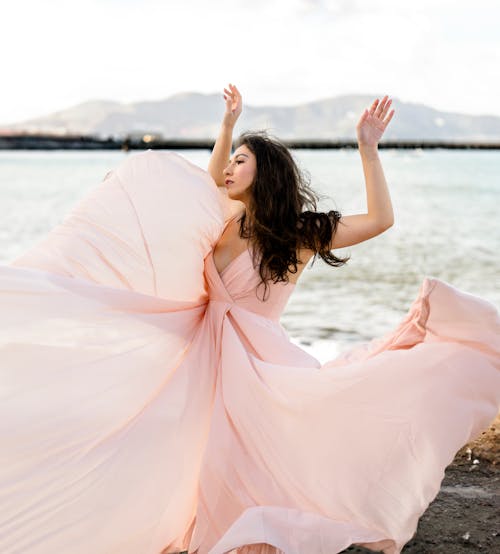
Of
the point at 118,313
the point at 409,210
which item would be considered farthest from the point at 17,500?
the point at 409,210

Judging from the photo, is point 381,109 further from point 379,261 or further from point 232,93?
point 379,261

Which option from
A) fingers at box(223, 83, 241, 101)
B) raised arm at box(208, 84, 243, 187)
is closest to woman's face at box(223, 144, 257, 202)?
raised arm at box(208, 84, 243, 187)

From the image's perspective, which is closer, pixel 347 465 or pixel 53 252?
pixel 347 465

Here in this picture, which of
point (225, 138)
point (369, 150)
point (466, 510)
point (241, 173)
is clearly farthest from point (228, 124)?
point (466, 510)

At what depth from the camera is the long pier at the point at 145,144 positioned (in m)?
95.6

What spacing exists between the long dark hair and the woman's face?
0.7 inches

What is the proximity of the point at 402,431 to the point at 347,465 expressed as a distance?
205 mm

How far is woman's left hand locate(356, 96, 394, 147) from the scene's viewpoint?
277 cm

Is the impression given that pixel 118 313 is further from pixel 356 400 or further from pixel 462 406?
pixel 462 406

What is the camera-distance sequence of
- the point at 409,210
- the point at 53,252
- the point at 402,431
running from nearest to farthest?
the point at 402,431
the point at 53,252
the point at 409,210

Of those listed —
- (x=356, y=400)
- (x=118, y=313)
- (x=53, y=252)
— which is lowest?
(x=356, y=400)

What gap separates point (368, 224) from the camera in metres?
2.76

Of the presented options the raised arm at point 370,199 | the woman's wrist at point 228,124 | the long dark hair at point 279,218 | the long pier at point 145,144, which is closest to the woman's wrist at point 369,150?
the raised arm at point 370,199

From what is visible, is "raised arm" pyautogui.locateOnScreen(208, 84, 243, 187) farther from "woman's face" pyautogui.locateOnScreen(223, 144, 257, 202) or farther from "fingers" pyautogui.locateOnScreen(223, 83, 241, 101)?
"woman's face" pyautogui.locateOnScreen(223, 144, 257, 202)
